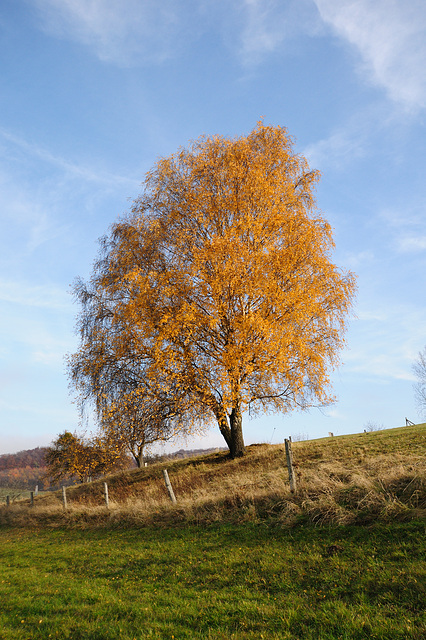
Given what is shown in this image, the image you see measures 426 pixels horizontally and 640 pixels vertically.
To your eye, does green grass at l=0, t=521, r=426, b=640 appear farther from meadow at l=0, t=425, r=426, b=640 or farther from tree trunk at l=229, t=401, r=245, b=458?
tree trunk at l=229, t=401, r=245, b=458

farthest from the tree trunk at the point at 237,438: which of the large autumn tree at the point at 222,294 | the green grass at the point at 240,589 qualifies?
the green grass at the point at 240,589

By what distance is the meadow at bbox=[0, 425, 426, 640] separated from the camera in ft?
16.6

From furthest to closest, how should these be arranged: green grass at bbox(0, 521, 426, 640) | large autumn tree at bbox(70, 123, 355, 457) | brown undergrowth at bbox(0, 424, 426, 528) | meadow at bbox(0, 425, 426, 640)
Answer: large autumn tree at bbox(70, 123, 355, 457), brown undergrowth at bbox(0, 424, 426, 528), meadow at bbox(0, 425, 426, 640), green grass at bbox(0, 521, 426, 640)

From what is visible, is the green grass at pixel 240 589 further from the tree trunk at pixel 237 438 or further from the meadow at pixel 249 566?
→ the tree trunk at pixel 237 438

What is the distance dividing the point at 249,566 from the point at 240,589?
2.98 feet

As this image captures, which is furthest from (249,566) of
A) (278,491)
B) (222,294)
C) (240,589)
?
(222,294)

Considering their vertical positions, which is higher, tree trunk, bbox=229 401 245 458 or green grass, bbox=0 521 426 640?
tree trunk, bbox=229 401 245 458

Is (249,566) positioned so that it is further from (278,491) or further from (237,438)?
(237,438)

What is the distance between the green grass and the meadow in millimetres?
24

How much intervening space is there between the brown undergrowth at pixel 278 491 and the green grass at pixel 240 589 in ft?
1.87

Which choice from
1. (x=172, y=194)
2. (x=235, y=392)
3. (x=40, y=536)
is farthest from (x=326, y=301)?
(x=40, y=536)

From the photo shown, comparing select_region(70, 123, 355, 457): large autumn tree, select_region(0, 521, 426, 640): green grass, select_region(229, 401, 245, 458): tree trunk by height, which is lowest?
select_region(0, 521, 426, 640): green grass

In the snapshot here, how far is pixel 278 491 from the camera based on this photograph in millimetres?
10133

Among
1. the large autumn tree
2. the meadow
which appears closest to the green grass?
the meadow
